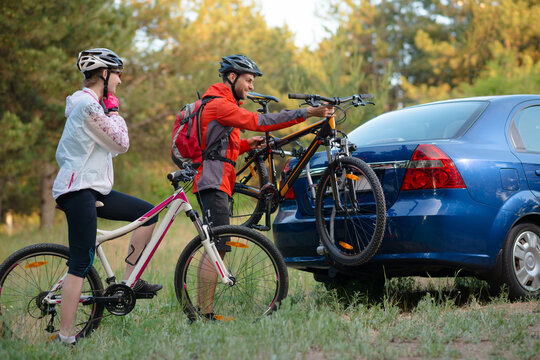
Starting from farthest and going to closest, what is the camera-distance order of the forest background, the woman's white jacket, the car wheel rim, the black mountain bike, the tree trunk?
the tree trunk → the forest background → the car wheel rim → the black mountain bike → the woman's white jacket

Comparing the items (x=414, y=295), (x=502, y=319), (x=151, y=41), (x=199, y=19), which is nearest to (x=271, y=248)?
(x=502, y=319)

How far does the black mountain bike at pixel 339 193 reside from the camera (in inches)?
178

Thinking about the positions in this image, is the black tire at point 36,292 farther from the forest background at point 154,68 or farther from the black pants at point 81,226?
the forest background at point 154,68

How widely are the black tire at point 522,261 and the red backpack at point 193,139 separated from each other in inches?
84.0

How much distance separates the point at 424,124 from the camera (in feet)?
17.4

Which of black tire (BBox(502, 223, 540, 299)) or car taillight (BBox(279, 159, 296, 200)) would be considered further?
car taillight (BBox(279, 159, 296, 200))

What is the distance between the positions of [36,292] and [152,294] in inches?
30.9

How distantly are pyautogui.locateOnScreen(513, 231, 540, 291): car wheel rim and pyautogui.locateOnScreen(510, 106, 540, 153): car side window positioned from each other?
2.34 feet

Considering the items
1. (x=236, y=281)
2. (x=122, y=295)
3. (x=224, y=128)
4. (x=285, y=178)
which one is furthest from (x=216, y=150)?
(x=122, y=295)

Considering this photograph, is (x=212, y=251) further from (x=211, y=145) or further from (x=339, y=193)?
(x=339, y=193)

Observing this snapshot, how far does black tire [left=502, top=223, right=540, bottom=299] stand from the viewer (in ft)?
15.7

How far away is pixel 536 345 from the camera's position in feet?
11.7

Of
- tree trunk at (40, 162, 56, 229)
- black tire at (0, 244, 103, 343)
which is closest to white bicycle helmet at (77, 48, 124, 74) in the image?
black tire at (0, 244, 103, 343)

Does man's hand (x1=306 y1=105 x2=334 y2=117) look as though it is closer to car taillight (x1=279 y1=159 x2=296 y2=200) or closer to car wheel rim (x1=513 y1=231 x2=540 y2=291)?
car taillight (x1=279 y1=159 x2=296 y2=200)
